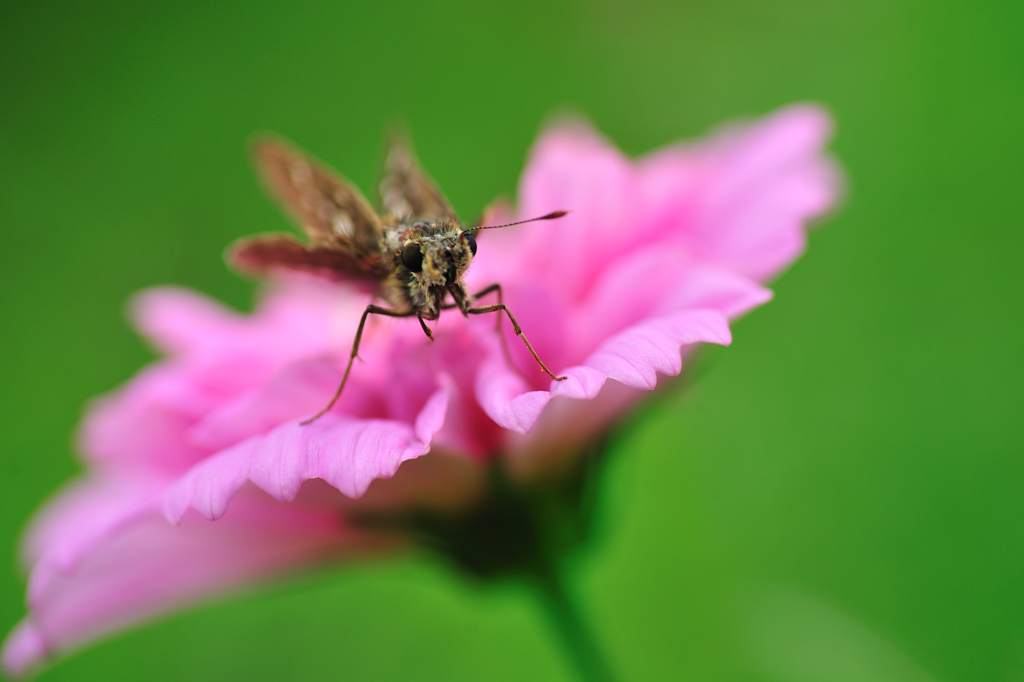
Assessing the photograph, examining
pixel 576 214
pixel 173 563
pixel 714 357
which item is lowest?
pixel 714 357

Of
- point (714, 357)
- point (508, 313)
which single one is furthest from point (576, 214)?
point (714, 357)

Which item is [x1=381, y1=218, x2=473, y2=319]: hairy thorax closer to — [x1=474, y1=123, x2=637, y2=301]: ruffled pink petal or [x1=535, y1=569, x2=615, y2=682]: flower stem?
[x1=474, y1=123, x2=637, y2=301]: ruffled pink petal

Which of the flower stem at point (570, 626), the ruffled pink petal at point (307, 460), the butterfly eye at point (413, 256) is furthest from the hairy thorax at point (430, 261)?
the flower stem at point (570, 626)

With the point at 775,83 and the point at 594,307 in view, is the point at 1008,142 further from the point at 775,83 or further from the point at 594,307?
Result: the point at 594,307

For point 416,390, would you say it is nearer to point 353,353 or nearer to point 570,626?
point 353,353

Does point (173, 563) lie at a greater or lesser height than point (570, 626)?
greater

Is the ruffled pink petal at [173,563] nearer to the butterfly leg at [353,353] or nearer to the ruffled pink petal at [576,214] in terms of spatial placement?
the butterfly leg at [353,353]

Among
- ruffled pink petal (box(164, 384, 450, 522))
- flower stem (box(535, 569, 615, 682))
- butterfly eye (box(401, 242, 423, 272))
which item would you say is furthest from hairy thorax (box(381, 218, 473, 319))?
flower stem (box(535, 569, 615, 682))
